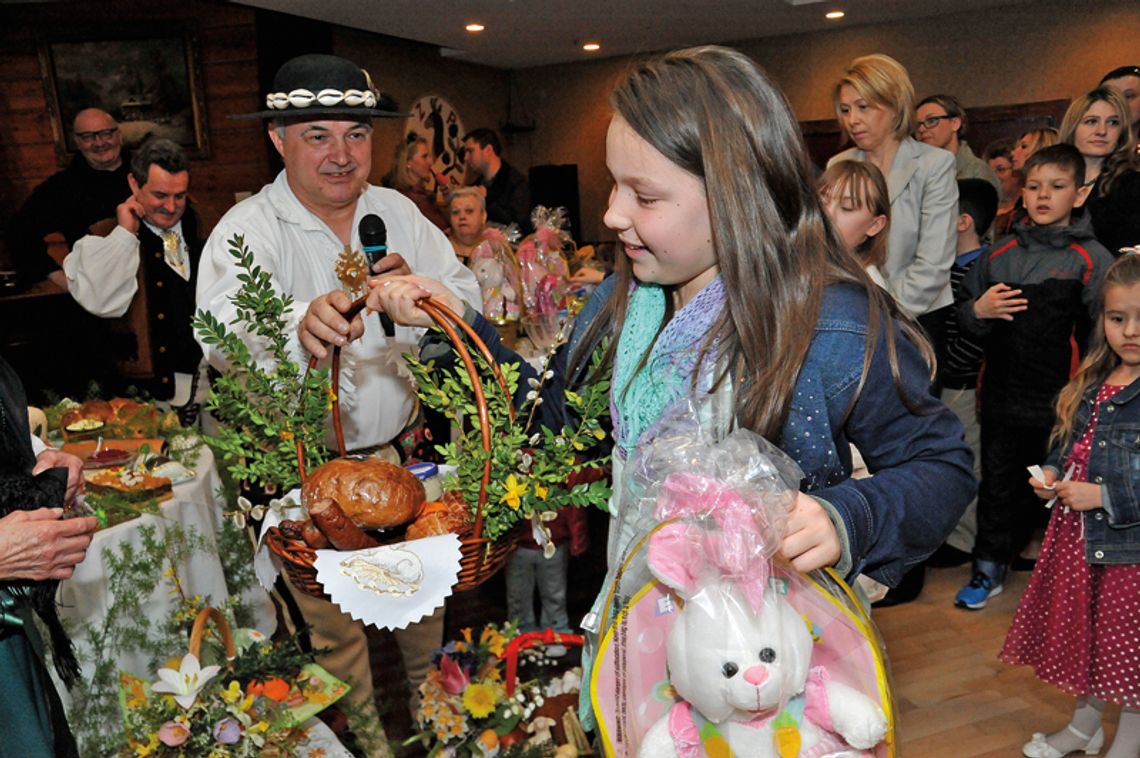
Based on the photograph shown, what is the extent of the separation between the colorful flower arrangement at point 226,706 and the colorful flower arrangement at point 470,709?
0.69ft

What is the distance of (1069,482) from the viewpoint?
247 cm

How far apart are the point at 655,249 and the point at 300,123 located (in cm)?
141

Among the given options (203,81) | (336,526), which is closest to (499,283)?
(336,526)

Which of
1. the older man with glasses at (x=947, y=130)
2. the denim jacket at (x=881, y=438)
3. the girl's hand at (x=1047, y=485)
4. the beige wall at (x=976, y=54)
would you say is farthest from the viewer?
the beige wall at (x=976, y=54)

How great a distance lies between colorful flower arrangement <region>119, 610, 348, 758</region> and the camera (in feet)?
5.13

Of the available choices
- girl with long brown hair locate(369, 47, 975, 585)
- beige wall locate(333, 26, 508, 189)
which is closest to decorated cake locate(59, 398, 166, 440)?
girl with long brown hair locate(369, 47, 975, 585)

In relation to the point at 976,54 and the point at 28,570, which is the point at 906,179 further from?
the point at 976,54

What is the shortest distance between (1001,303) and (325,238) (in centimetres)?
247

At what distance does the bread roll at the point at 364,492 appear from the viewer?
1.45 meters

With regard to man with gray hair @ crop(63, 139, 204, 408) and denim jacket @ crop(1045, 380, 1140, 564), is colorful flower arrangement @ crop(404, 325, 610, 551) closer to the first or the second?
denim jacket @ crop(1045, 380, 1140, 564)

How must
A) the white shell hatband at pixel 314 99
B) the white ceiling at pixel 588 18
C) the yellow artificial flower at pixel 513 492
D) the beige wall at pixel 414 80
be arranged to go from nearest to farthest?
the yellow artificial flower at pixel 513 492
the white shell hatband at pixel 314 99
the white ceiling at pixel 588 18
the beige wall at pixel 414 80

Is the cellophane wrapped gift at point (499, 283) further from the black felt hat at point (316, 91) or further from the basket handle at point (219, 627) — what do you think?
the basket handle at point (219, 627)

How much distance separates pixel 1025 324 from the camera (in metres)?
3.41

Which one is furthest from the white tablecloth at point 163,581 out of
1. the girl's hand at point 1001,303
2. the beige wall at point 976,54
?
the beige wall at point 976,54
